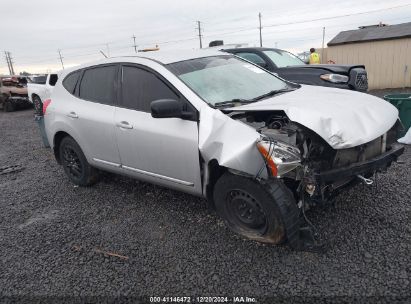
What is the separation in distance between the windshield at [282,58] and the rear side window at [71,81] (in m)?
4.60

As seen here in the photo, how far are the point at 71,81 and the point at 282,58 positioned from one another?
5218mm

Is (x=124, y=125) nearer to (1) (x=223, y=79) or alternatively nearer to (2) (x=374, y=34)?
(1) (x=223, y=79)

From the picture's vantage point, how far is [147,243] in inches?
131

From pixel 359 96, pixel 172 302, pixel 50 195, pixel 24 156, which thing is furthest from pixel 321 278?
pixel 24 156

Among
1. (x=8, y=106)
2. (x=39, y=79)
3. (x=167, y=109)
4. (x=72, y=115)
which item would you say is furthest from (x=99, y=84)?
(x=8, y=106)

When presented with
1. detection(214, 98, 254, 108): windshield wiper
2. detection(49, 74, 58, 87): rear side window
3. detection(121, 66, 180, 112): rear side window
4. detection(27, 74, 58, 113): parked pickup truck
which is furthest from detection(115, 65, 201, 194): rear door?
detection(27, 74, 58, 113): parked pickup truck

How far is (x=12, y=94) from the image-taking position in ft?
52.5

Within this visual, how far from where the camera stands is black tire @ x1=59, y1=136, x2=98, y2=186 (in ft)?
15.1

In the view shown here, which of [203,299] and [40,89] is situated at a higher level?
[40,89]

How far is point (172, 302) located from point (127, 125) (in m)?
1.91

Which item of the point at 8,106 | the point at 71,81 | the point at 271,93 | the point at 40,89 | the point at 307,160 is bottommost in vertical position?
the point at 8,106

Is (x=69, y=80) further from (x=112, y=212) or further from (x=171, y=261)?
(x=171, y=261)

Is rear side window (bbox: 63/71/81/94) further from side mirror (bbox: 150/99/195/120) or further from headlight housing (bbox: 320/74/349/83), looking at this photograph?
headlight housing (bbox: 320/74/349/83)

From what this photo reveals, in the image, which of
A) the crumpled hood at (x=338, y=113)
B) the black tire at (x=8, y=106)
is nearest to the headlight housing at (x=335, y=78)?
the crumpled hood at (x=338, y=113)
